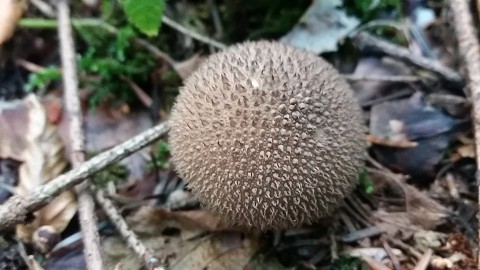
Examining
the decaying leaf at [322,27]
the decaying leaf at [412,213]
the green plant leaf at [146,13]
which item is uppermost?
the green plant leaf at [146,13]

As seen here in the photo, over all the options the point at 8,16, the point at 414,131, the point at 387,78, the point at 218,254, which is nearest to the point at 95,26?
the point at 8,16

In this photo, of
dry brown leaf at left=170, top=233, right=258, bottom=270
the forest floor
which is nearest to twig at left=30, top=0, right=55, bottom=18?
the forest floor

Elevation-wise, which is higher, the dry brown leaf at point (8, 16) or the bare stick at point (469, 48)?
the dry brown leaf at point (8, 16)

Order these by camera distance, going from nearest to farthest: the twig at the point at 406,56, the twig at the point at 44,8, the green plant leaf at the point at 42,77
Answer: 1. the twig at the point at 406,56
2. the green plant leaf at the point at 42,77
3. the twig at the point at 44,8

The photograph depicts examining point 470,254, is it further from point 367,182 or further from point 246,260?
point 246,260

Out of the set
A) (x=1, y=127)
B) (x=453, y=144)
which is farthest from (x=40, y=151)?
(x=453, y=144)

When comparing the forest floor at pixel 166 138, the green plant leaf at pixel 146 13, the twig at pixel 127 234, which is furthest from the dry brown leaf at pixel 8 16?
the twig at pixel 127 234

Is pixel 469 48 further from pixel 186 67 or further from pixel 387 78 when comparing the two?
pixel 186 67

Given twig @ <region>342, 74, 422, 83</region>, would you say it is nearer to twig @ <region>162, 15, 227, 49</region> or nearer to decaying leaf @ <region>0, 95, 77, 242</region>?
twig @ <region>162, 15, 227, 49</region>

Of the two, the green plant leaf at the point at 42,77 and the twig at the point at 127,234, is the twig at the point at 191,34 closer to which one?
the green plant leaf at the point at 42,77
